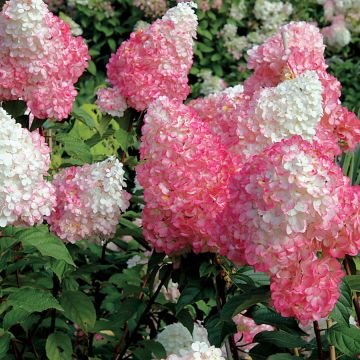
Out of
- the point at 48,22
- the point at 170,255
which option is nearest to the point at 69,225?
the point at 170,255

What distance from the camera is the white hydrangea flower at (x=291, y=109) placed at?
5.60 ft

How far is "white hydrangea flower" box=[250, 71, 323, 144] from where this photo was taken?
171 centimetres

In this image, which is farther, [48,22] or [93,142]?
[93,142]

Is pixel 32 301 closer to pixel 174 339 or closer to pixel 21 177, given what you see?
pixel 21 177

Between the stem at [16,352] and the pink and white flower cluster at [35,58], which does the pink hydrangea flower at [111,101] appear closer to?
the pink and white flower cluster at [35,58]

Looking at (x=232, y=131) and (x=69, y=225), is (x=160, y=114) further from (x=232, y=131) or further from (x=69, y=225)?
(x=69, y=225)

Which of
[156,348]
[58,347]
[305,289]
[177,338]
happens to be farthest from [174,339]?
[305,289]

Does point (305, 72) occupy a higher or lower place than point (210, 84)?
higher

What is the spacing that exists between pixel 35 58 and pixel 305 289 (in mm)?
1081

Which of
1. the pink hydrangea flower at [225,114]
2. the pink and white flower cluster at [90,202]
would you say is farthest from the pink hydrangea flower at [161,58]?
the pink and white flower cluster at [90,202]

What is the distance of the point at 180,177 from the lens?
1.58 meters

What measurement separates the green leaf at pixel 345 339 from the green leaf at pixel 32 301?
570 millimetres

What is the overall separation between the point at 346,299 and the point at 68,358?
33.8 inches

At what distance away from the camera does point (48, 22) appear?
2105 mm
